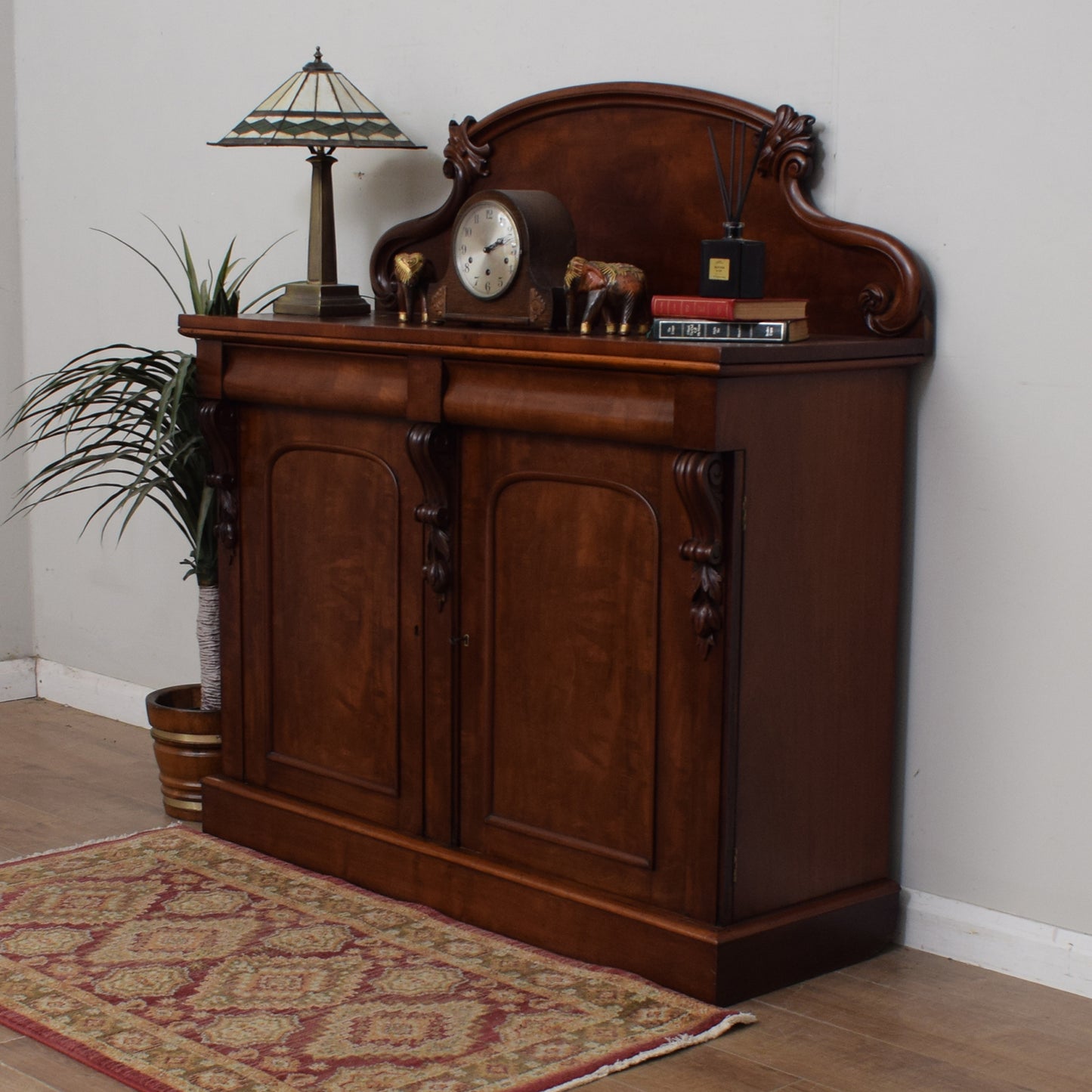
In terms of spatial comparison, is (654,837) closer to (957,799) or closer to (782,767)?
(782,767)

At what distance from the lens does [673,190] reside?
3.29 meters

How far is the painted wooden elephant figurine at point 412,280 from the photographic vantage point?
11.3ft

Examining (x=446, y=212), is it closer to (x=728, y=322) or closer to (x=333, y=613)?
(x=333, y=613)

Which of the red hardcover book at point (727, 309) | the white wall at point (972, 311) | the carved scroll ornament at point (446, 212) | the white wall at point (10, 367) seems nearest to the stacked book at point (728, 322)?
the red hardcover book at point (727, 309)

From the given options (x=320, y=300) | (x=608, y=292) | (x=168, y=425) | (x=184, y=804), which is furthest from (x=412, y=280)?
(x=184, y=804)

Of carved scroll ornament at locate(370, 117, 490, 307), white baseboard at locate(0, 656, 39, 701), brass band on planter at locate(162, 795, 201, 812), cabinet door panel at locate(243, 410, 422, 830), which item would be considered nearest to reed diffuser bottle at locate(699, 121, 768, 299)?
cabinet door panel at locate(243, 410, 422, 830)

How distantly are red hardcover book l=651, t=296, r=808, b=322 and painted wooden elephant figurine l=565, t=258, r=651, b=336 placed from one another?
6.4 inches

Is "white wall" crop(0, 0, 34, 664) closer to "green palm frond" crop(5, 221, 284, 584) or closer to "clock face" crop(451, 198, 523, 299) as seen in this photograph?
→ "green palm frond" crop(5, 221, 284, 584)

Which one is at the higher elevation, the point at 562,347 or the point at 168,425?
the point at 562,347

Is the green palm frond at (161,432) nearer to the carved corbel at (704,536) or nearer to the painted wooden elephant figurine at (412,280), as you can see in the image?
the painted wooden elephant figurine at (412,280)

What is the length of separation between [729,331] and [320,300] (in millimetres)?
1143

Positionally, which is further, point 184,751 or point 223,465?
point 184,751

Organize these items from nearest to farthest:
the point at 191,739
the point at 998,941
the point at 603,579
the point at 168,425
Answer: the point at 603,579 → the point at 998,941 → the point at 168,425 → the point at 191,739

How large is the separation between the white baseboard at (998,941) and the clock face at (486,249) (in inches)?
55.7
